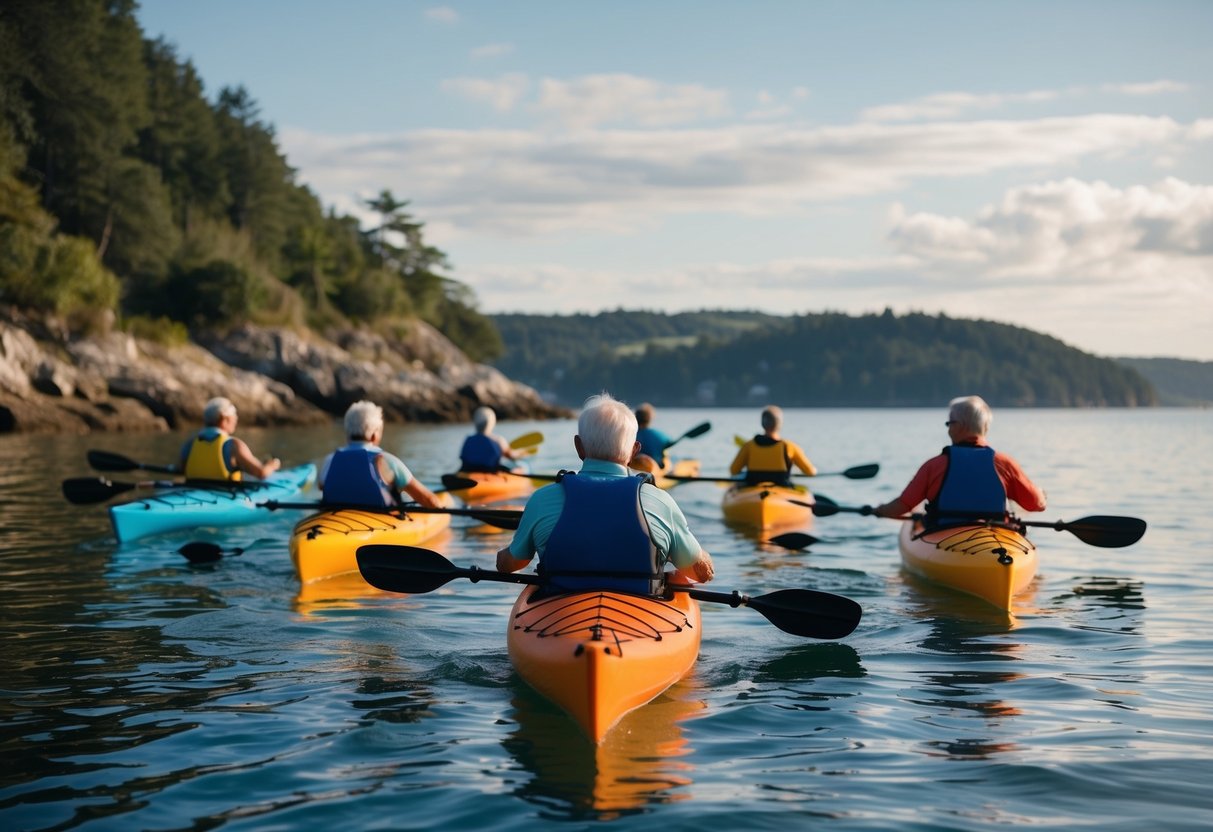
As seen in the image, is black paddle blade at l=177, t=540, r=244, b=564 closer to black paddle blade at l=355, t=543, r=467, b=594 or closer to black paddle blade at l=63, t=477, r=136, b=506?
black paddle blade at l=63, t=477, r=136, b=506

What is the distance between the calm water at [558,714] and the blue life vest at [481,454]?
16.6 ft

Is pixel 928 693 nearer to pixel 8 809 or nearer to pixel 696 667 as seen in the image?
pixel 696 667

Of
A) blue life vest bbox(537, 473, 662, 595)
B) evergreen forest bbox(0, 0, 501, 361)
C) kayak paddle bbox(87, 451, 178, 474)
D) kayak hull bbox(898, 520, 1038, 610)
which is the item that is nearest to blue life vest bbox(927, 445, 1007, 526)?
kayak hull bbox(898, 520, 1038, 610)

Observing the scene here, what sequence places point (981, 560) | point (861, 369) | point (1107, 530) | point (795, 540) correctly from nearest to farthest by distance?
1. point (981, 560)
2. point (1107, 530)
3. point (795, 540)
4. point (861, 369)

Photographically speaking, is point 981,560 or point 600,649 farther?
point 981,560

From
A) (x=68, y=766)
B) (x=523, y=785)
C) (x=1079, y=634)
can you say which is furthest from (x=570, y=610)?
(x=1079, y=634)

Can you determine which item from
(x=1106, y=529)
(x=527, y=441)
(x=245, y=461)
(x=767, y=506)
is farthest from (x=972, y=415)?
(x=527, y=441)

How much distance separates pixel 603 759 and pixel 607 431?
168 centimetres

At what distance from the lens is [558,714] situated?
18.1 feet

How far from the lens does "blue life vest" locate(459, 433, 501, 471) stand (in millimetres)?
15422

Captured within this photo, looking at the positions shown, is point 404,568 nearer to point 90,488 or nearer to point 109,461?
point 90,488

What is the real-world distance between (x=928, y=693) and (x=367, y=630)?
3.79 metres

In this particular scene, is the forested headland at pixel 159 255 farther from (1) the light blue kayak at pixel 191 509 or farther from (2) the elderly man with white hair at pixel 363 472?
(2) the elderly man with white hair at pixel 363 472

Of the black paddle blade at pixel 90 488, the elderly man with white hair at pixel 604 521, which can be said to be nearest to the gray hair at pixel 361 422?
the black paddle blade at pixel 90 488
